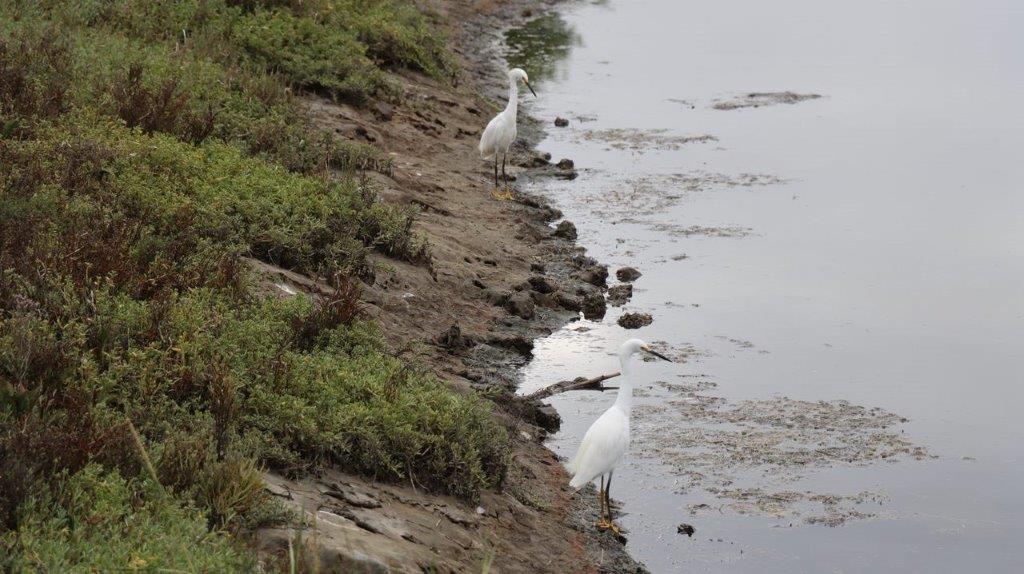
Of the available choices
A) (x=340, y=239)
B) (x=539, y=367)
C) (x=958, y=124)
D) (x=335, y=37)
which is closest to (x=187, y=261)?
(x=340, y=239)

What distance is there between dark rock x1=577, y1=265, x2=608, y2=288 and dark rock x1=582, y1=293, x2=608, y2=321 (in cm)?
76

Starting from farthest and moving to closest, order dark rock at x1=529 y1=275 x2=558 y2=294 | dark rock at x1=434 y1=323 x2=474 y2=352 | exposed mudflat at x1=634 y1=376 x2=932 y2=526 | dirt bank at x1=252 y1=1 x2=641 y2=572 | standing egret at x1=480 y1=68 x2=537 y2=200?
standing egret at x1=480 y1=68 x2=537 y2=200 → dark rock at x1=529 y1=275 x2=558 y2=294 → dark rock at x1=434 y1=323 x2=474 y2=352 → exposed mudflat at x1=634 y1=376 x2=932 y2=526 → dirt bank at x1=252 y1=1 x2=641 y2=572

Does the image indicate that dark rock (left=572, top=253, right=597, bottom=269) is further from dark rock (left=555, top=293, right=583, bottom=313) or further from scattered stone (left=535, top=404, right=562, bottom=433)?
scattered stone (left=535, top=404, right=562, bottom=433)

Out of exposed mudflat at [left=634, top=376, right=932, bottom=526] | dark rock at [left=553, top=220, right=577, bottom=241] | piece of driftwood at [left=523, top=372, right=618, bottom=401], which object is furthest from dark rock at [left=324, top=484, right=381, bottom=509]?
dark rock at [left=553, top=220, right=577, bottom=241]

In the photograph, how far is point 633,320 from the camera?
12.2 meters

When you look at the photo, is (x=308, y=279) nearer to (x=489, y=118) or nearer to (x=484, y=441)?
(x=484, y=441)

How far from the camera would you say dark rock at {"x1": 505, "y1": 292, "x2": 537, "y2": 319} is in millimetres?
11961

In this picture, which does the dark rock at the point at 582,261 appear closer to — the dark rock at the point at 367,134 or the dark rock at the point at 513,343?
the dark rock at the point at 513,343

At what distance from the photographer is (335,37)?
17531mm

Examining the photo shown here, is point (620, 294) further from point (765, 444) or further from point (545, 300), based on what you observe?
point (765, 444)

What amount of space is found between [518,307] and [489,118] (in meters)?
8.60

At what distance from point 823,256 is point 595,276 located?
316 centimetres

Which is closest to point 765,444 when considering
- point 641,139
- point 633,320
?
point 633,320

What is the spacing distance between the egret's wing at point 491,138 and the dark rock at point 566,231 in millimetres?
2068
